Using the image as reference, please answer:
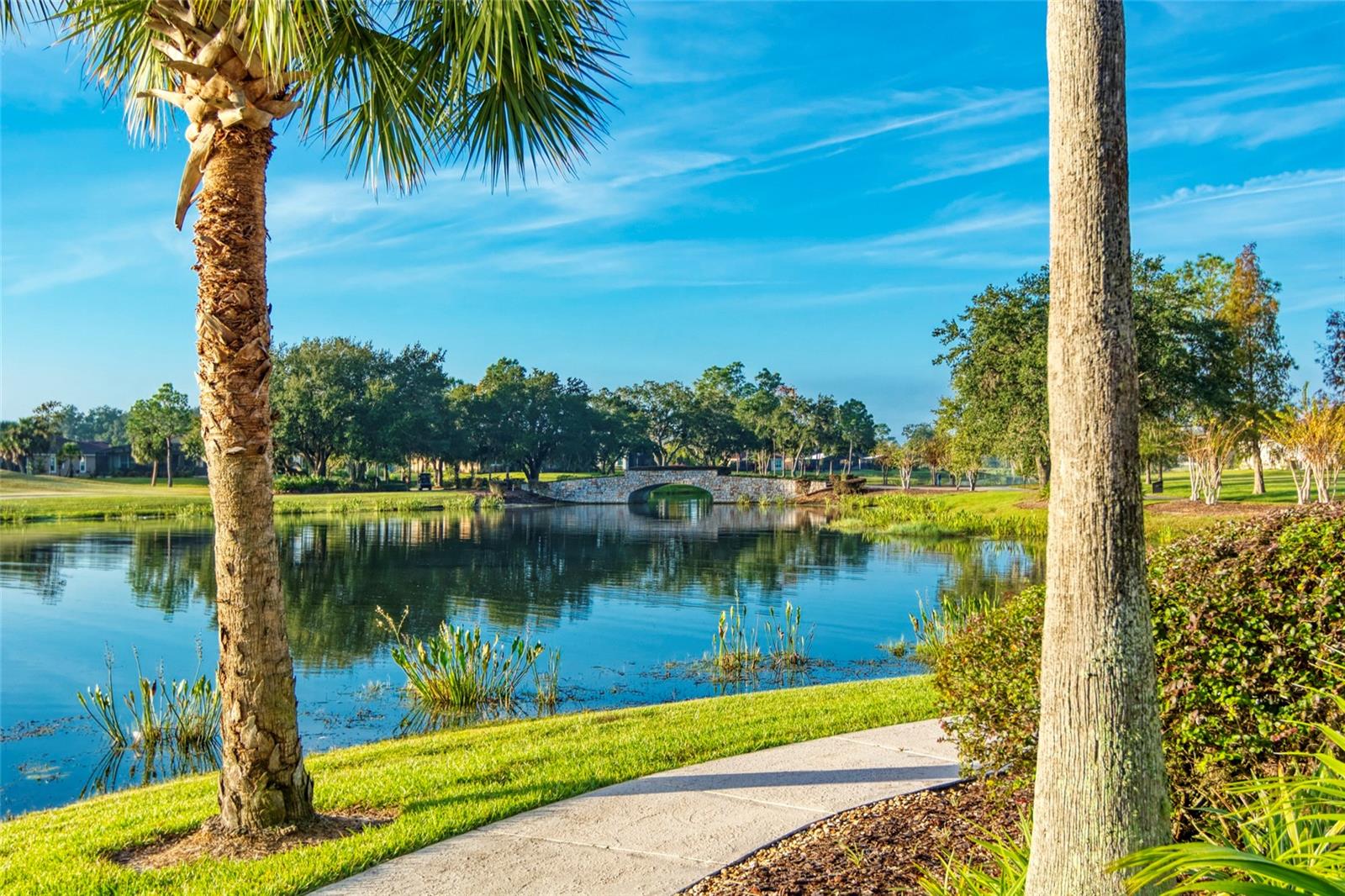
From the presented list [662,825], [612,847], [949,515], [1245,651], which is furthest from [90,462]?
[1245,651]

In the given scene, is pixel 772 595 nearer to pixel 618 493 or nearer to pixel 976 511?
pixel 976 511

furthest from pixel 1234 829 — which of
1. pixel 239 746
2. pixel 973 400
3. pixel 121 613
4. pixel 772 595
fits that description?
pixel 973 400

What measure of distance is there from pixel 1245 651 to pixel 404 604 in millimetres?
17335

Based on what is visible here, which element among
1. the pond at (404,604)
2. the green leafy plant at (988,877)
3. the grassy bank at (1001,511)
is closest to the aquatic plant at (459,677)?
the pond at (404,604)

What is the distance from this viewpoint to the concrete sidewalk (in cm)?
399

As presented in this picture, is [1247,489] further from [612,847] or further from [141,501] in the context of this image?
[141,501]

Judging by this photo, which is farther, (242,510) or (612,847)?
(242,510)

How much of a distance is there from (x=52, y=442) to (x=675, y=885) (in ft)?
295

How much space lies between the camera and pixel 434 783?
221 inches

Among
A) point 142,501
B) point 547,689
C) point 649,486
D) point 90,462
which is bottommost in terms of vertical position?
point 547,689

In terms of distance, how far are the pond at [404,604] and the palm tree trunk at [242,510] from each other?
4.88 metres

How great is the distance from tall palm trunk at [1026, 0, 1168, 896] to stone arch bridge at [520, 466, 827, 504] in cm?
6106

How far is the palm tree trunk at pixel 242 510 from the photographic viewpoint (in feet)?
15.2

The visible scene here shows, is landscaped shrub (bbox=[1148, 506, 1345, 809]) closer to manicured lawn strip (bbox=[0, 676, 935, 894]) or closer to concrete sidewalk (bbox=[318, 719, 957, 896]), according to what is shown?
concrete sidewalk (bbox=[318, 719, 957, 896])
